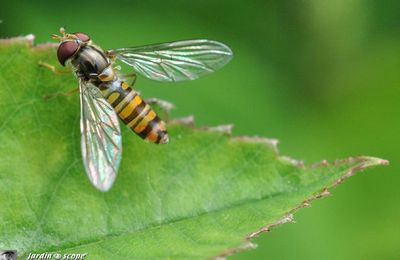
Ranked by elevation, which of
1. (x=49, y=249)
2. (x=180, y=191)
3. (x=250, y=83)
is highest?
(x=250, y=83)

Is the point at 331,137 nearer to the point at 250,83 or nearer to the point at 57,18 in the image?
the point at 250,83

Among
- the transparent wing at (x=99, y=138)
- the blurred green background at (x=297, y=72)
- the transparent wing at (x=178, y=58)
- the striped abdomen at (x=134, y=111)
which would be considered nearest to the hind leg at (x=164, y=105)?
the striped abdomen at (x=134, y=111)

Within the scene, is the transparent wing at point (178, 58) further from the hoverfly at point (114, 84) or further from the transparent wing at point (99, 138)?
the transparent wing at point (99, 138)

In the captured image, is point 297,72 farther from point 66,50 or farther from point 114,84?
point 66,50

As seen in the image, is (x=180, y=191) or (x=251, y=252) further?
(x=251, y=252)

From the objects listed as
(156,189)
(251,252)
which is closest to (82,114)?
(156,189)

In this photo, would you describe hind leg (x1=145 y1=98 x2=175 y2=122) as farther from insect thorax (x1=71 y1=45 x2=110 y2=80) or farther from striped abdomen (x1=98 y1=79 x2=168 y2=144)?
insect thorax (x1=71 y1=45 x2=110 y2=80)

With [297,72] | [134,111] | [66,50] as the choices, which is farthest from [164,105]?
[297,72]

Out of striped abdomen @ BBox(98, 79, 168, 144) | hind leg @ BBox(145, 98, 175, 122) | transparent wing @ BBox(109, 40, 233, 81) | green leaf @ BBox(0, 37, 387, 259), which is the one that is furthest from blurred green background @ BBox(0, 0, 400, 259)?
green leaf @ BBox(0, 37, 387, 259)
